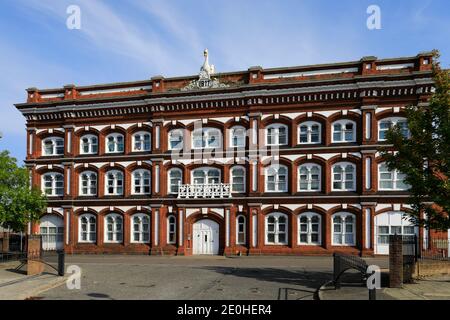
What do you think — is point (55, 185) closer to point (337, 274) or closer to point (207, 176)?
point (207, 176)

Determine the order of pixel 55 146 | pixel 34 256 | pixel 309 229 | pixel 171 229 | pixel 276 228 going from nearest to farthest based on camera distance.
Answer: pixel 34 256 → pixel 309 229 → pixel 276 228 → pixel 171 229 → pixel 55 146

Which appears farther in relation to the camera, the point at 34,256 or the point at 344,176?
the point at 344,176

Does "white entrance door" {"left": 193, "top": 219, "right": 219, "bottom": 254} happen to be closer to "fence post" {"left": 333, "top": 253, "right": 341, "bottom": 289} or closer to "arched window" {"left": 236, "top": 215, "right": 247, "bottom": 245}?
"arched window" {"left": 236, "top": 215, "right": 247, "bottom": 245}

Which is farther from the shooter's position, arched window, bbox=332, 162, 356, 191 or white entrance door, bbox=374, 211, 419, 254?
arched window, bbox=332, 162, 356, 191

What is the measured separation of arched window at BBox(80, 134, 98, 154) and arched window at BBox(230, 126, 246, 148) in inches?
422

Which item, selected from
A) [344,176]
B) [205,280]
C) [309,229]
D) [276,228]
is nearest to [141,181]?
Result: [276,228]

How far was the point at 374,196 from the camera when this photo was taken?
92.2 feet

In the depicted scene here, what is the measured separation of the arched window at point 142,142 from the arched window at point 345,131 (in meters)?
13.3

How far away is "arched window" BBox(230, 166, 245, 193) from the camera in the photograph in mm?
30797

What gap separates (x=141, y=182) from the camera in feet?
107

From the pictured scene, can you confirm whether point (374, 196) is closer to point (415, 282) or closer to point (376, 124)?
point (376, 124)

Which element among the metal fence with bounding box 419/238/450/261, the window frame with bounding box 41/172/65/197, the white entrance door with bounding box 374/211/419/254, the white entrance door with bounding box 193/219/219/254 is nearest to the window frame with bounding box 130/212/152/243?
the white entrance door with bounding box 193/219/219/254

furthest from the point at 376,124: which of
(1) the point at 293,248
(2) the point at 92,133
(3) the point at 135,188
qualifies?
(2) the point at 92,133

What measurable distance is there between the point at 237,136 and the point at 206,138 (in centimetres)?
228
